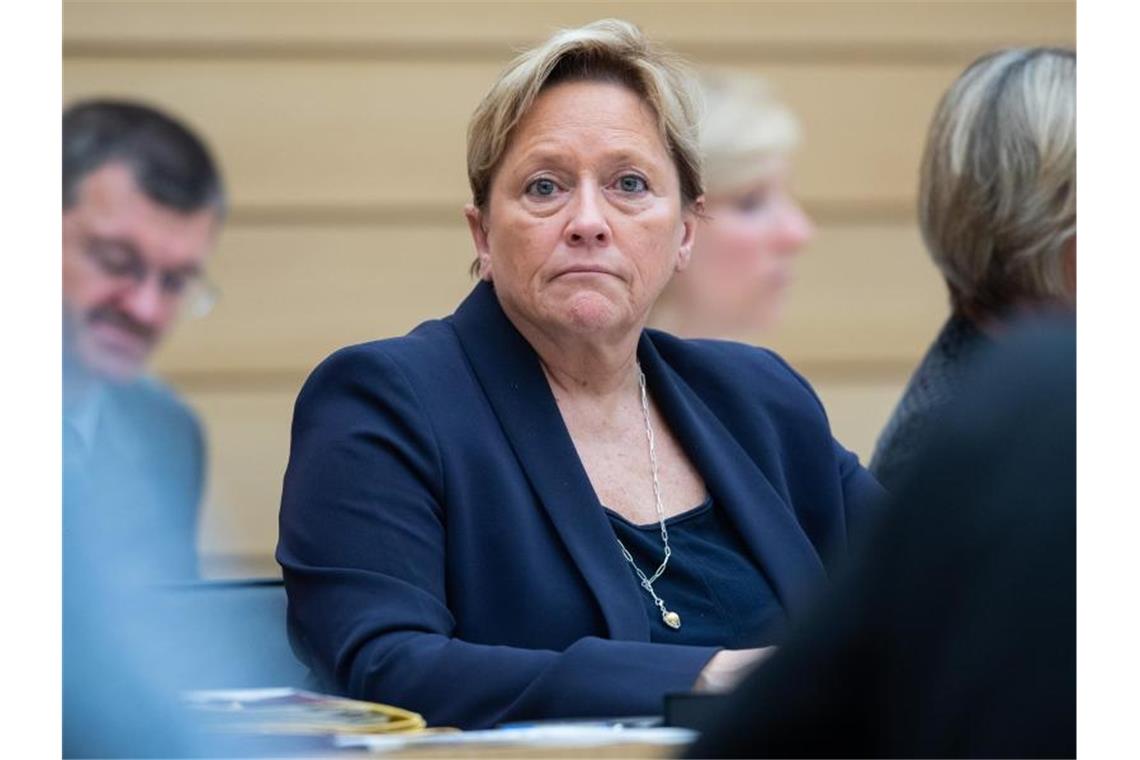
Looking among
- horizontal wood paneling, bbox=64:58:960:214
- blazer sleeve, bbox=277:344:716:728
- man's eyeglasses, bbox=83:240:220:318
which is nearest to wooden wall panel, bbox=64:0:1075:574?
horizontal wood paneling, bbox=64:58:960:214

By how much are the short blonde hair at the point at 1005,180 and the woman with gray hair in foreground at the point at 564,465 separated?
0.56m

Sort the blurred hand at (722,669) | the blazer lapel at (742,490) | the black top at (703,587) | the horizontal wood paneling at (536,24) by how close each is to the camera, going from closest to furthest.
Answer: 1. the blurred hand at (722,669)
2. the black top at (703,587)
3. the blazer lapel at (742,490)
4. the horizontal wood paneling at (536,24)

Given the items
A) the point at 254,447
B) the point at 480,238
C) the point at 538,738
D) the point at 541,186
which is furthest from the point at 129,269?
the point at 254,447

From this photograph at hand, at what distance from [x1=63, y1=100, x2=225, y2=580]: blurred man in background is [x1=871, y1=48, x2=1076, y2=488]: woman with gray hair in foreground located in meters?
1.46

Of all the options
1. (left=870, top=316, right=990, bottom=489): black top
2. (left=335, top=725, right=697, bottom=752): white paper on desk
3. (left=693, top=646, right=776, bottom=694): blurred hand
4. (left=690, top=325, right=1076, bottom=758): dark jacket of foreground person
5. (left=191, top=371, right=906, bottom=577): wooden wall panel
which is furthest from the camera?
(left=191, top=371, right=906, bottom=577): wooden wall panel

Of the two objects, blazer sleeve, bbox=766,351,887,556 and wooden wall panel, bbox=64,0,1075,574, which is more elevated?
wooden wall panel, bbox=64,0,1075,574

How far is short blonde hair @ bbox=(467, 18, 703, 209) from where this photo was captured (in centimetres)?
324

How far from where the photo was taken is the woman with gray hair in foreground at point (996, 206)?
12.6ft

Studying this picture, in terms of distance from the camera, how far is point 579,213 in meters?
3.22

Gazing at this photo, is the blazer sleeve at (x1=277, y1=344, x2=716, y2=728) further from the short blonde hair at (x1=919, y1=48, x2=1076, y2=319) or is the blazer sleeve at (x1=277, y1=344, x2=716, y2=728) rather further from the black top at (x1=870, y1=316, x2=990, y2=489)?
the short blonde hair at (x1=919, y1=48, x2=1076, y2=319)

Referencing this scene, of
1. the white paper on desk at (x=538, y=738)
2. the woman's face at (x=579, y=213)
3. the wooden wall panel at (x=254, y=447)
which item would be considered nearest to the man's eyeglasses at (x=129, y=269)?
the woman's face at (x=579, y=213)

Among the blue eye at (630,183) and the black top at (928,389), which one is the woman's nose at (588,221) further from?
the black top at (928,389)
